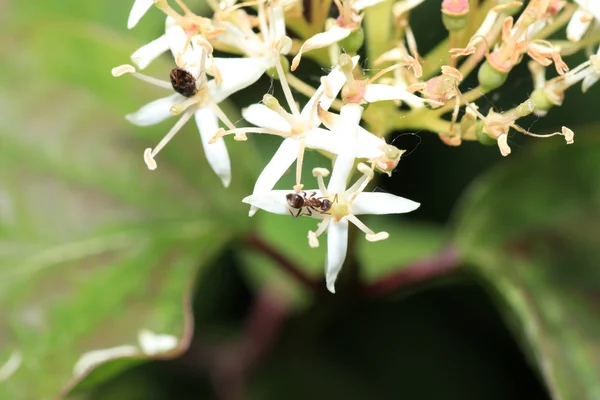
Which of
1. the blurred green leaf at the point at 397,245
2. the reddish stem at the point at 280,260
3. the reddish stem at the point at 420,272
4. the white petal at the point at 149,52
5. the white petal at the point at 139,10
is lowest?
the blurred green leaf at the point at 397,245

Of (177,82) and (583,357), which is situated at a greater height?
(177,82)

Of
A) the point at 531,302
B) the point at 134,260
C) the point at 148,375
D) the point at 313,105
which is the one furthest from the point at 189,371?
the point at 313,105

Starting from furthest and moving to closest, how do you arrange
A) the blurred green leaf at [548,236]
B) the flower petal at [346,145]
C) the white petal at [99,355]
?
1. the blurred green leaf at [548,236]
2. the white petal at [99,355]
3. the flower petal at [346,145]

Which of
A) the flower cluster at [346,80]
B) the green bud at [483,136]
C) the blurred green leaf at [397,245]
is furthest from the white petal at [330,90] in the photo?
the blurred green leaf at [397,245]

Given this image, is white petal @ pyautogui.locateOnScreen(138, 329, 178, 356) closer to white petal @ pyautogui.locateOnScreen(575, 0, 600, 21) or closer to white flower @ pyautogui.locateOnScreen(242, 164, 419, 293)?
white flower @ pyautogui.locateOnScreen(242, 164, 419, 293)

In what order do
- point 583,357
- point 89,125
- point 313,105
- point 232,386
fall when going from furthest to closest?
point 232,386
point 89,125
point 583,357
point 313,105

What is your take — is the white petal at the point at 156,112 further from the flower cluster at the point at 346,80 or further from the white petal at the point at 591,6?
the white petal at the point at 591,6

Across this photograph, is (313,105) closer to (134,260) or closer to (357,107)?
(357,107)
